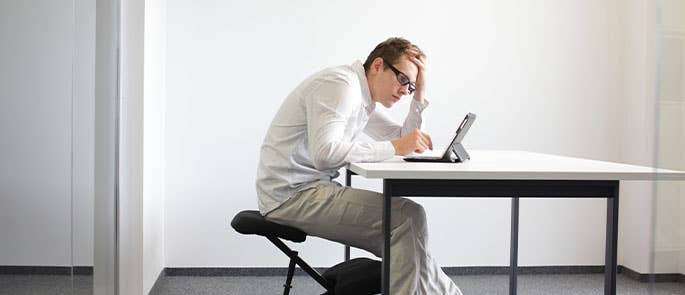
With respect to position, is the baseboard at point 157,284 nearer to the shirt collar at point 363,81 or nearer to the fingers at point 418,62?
the shirt collar at point 363,81

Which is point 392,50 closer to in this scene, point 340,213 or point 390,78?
point 390,78

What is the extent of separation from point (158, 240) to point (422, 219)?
2.00 m

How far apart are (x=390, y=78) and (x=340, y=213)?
57 cm

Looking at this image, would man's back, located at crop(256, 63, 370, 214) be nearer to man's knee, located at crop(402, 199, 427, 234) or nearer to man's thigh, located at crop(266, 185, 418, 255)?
man's thigh, located at crop(266, 185, 418, 255)

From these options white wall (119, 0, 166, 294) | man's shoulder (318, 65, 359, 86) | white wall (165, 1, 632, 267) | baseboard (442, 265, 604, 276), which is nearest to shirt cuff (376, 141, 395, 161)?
man's shoulder (318, 65, 359, 86)

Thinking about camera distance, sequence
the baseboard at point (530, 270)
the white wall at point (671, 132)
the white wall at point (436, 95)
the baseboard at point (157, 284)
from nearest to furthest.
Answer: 1. the white wall at point (671, 132)
2. the baseboard at point (157, 284)
3. the white wall at point (436, 95)
4. the baseboard at point (530, 270)

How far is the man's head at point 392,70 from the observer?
3.06 m

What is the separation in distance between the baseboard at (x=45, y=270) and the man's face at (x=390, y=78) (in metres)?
1.20

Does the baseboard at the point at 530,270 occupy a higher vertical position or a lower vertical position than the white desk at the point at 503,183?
lower

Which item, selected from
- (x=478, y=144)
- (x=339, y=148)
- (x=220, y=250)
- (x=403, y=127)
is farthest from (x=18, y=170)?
(x=478, y=144)

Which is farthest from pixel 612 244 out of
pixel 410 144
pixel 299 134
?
pixel 299 134

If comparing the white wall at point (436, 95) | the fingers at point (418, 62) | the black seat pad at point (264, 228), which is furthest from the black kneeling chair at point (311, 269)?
the white wall at point (436, 95)

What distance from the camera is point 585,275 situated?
188 inches

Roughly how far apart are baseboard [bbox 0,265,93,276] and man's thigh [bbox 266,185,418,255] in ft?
2.32
